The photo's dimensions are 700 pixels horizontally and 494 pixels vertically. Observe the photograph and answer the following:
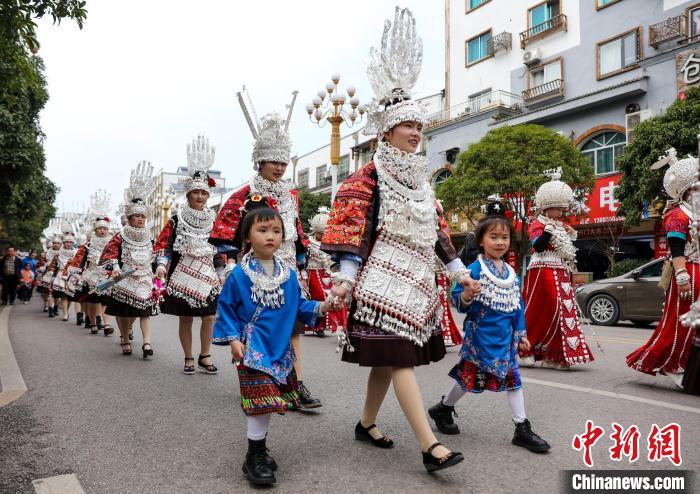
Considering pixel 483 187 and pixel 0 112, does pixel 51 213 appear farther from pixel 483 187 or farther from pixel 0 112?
pixel 483 187

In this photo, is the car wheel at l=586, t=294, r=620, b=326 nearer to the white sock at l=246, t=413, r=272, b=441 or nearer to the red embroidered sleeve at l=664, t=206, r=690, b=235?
the red embroidered sleeve at l=664, t=206, r=690, b=235

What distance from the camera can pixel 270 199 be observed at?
4828 millimetres

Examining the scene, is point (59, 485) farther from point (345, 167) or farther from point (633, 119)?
point (345, 167)

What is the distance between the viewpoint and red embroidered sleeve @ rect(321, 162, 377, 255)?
10.5 ft

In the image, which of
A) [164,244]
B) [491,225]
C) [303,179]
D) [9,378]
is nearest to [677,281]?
[491,225]

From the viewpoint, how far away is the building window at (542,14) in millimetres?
25203

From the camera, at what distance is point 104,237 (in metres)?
10.7

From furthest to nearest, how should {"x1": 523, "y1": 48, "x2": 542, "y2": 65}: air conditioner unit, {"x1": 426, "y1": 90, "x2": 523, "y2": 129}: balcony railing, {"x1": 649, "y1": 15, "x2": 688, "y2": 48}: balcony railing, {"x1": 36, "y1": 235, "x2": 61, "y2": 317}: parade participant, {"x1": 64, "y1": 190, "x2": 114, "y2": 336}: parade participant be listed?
{"x1": 426, "y1": 90, "x2": 523, "y2": 129}: balcony railing
{"x1": 523, "y1": 48, "x2": 542, "y2": 65}: air conditioner unit
{"x1": 649, "y1": 15, "x2": 688, "y2": 48}: balcony railing
{"x1": 36, "y1": 235, "x2": 61, "y2": 317}: parade participant
{"x1": 64, "y1": 190, "x2": 114, "y2": 336}: parade participant

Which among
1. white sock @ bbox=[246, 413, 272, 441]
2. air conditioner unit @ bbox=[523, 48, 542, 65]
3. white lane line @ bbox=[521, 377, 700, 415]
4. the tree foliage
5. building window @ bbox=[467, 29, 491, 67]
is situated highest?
building window @ bbox=[467, 29, 491, 67]

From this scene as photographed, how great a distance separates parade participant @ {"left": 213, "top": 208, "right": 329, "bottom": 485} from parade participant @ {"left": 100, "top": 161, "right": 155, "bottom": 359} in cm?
437

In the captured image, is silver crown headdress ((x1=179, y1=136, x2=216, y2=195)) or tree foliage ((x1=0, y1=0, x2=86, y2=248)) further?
silver crown headdress ((x1=179, y1=136, x2=216, y2=195))

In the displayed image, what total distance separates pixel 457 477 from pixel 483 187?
16669mm

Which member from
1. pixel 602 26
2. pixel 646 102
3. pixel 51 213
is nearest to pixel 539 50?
pixel 602 26

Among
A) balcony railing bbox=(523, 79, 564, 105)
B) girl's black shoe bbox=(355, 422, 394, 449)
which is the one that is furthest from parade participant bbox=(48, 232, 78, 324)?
balcony railing bbox=(523, 79, 564, 105)
